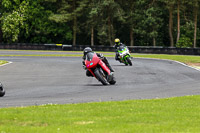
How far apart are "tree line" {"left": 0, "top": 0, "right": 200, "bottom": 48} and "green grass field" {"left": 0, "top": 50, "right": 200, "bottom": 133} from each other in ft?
156

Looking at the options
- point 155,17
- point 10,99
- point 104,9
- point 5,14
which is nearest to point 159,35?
point 155,17

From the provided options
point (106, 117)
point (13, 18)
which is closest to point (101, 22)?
point (13, 18)

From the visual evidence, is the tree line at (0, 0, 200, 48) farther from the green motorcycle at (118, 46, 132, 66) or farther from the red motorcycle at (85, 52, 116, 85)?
the red motorcycle at (85, 52, 116, 85)

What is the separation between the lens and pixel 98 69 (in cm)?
1620

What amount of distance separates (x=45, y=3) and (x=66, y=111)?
58.1 meters

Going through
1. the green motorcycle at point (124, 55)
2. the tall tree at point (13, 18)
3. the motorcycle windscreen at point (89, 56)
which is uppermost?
the tall tree at point (13, 18)

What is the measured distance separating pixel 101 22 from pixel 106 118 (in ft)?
179

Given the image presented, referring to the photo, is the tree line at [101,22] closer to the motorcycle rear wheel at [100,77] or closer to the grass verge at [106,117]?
the motorcycle rear wheel at [100,77]

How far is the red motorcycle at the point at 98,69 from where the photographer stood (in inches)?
631

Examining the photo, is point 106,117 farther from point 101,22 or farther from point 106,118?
point 101,22

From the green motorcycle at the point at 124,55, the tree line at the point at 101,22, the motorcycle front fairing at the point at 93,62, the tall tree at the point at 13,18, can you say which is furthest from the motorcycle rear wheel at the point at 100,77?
the tall tree at the point at 13,18

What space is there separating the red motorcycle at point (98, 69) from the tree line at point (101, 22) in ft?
136

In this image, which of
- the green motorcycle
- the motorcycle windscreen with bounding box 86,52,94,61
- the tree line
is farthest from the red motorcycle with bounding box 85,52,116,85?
the tree line

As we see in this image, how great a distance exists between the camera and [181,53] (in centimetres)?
4359
